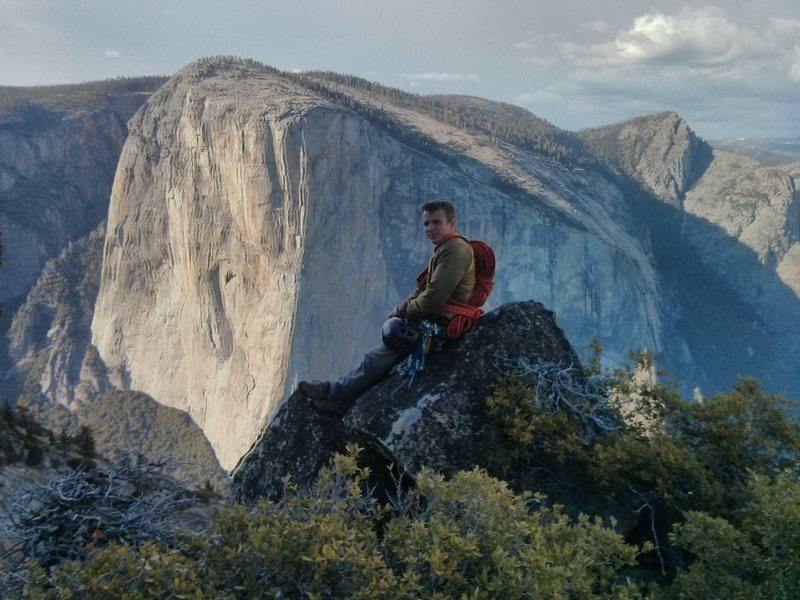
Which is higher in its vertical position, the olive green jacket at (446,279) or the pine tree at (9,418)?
the olive green jacket at (446,279)

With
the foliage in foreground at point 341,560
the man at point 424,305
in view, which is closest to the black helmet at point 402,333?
the man at point 424,305

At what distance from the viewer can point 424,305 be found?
197 inches

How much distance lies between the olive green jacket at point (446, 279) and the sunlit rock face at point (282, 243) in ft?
97.5

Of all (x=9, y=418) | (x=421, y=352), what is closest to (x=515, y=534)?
(x=421, y=352)

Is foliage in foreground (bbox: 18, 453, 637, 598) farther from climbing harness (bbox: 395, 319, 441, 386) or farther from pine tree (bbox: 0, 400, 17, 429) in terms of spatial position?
pine tree (bbox: 0, 400, 17, 429)

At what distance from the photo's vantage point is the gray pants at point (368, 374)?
209 inches

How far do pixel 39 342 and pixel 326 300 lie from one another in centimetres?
3204

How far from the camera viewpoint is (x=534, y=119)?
103 meters

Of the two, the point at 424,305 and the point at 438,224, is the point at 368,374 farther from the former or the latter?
the point at 438,224

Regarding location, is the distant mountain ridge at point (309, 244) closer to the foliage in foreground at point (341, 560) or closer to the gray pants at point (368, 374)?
the gray pants at point (368, 374)

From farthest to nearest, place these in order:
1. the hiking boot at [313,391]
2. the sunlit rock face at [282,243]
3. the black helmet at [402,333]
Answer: the sunlit rock face at [282,243]
the hiking boot at [313,391]
the black helmet at [402,333]

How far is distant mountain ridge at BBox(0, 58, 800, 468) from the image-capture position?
34.6m

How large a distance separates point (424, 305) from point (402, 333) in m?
0.35

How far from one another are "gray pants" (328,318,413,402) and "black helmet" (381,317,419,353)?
185 mm
